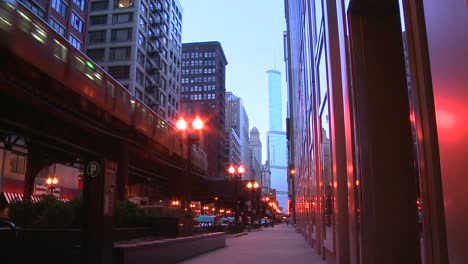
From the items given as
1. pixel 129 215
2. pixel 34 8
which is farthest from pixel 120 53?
pixel 129 215

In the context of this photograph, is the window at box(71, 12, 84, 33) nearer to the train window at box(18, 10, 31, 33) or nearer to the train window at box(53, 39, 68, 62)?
the train window at box(53, 39, 68, 62)

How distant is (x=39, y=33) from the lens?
19.9m

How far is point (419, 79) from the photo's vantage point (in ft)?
11.2

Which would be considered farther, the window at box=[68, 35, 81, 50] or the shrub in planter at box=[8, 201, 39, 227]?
the window at box=[68, 35, 81, 50]

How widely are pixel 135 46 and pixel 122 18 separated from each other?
7710 millimetres

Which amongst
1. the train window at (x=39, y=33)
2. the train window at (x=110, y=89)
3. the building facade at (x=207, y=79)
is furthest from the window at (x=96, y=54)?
the building facade at (x=207, y=79)

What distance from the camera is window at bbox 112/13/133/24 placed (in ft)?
285

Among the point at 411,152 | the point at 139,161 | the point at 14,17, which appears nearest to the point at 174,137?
the point at 139,161

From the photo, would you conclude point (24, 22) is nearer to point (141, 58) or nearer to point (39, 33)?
point (39, 33)

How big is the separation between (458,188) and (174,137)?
42.9 m

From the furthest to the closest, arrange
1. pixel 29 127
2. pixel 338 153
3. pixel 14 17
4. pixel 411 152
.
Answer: pixel 29 127 < pixel 14 17 < pixel 338 153 < pixel 411 152

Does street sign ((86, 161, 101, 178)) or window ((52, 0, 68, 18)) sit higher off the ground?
window ((52, 0, 68, 18))

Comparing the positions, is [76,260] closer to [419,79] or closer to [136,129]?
[419,79]

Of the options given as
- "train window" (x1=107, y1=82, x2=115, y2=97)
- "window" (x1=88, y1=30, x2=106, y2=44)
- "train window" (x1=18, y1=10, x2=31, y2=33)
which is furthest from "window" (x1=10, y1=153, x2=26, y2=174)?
"window" (x1=88, y1=30, x2=106, y2=44)
